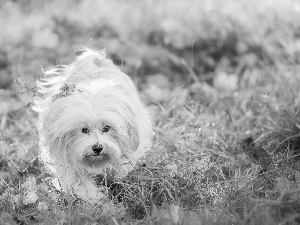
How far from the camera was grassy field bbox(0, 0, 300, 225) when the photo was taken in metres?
3.43

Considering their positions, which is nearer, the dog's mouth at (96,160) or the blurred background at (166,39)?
the dog's mouth at (96,160)

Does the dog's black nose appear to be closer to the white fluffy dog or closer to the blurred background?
the white fluffy dog

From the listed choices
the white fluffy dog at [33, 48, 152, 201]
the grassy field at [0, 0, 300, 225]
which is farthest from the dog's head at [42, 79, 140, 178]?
the grassy field at [0, 0, 300, 225]

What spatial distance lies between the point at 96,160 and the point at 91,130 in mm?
194

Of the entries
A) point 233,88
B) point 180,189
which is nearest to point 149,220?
point 180,189

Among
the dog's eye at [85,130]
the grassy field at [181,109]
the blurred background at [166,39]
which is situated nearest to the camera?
the grassy field at [181,109]

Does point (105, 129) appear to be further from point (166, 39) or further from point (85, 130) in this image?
point (166, 39)

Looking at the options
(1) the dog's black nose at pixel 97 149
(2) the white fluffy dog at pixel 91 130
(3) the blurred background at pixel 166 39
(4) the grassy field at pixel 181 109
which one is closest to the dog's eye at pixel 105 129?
(2) the white fluffy dog at pixel 91 130

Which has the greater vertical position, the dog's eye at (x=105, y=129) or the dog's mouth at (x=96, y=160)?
the dog's eye at (x=105, y=129)

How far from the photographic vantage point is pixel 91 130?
3.54 meters

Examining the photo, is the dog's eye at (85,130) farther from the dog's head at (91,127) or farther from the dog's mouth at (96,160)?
the dog's mouth at (96,160)

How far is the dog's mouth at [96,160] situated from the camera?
3.51 metres

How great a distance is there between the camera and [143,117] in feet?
12.6

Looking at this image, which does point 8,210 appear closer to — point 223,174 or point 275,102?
point 223,174
